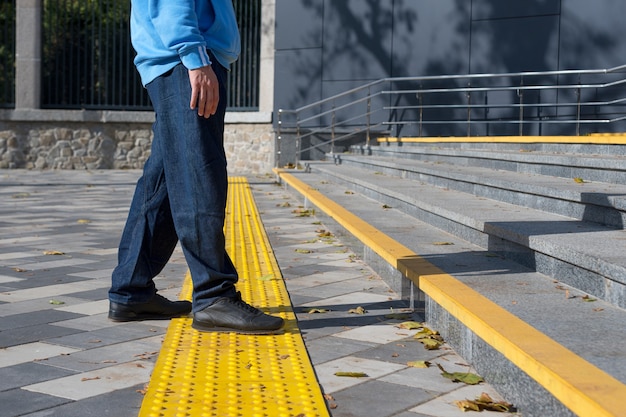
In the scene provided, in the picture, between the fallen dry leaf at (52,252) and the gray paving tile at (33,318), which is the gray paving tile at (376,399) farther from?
the fallen dry leaf at (52,252)

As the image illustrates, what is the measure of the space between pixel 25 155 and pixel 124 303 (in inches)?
693

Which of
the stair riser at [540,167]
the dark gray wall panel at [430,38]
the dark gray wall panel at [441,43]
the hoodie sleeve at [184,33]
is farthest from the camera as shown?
the dark gray wall panel at [430,38]

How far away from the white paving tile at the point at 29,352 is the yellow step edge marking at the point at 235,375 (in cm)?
47

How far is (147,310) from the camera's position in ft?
14.9

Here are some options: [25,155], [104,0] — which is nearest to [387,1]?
[104,0]

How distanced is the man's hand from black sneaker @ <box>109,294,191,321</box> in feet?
3.46

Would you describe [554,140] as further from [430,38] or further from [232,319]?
[430,38]

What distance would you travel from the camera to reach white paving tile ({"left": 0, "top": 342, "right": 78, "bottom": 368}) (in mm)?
3775

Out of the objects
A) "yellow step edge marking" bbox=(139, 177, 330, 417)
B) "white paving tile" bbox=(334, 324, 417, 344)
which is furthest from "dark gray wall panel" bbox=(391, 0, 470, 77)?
"white paving tile" bbox=(334, 324, 417, 344)

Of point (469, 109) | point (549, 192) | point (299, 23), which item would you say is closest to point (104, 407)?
point (549, 192)

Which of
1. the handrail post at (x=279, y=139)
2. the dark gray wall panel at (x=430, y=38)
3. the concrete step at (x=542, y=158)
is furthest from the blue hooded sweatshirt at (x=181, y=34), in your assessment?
the dark gray wall panel at (x=430, y=38)

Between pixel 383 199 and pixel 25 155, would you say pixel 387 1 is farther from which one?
pixel 383 199

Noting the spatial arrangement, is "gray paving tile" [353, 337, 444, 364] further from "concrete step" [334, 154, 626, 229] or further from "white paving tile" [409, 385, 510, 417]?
"concrete step" [334, 154, 626, 229]

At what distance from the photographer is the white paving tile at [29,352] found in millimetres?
3775
